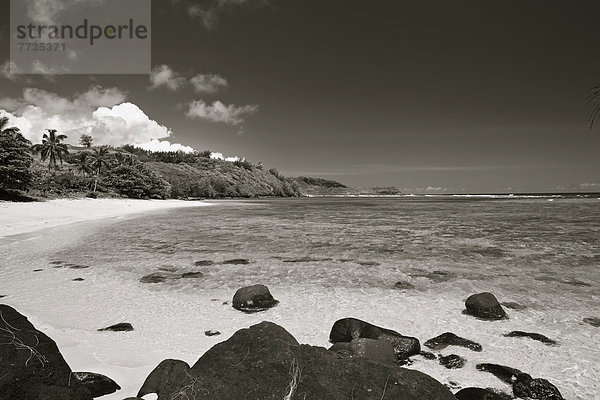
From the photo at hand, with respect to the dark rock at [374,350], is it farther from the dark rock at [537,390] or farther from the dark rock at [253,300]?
the dark rock at [253,300]

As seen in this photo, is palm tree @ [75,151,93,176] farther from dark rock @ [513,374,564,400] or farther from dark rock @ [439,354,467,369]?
dark rock @ [513,374,564,400]

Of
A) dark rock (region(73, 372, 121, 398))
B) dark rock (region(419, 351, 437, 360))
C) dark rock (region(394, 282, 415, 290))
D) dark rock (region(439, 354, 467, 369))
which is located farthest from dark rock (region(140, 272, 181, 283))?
dark rock (region(439, 354, 467, 369))

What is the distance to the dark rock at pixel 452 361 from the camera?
13.8 ft

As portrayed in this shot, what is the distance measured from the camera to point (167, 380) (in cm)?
316

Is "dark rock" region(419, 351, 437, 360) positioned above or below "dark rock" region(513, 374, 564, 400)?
below

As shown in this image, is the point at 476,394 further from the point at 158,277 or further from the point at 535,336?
the point at 158,277

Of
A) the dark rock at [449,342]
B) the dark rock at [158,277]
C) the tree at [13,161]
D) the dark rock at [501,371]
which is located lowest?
the dark rock at [158,277]

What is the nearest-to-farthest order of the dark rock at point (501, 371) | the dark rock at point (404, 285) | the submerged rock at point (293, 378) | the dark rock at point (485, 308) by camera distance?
the submerged rock at point (293, 378)
the dark rock at point (501, 371)
the dark rock at point (485, 308)
the dark rock at point (404, 285)

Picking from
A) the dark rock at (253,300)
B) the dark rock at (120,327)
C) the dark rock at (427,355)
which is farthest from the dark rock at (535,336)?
the dark rock at (120,327)

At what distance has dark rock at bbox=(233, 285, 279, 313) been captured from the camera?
254 inches

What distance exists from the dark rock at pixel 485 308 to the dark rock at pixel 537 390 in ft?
7.92

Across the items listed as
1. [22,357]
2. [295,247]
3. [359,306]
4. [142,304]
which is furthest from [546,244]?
[22,357]

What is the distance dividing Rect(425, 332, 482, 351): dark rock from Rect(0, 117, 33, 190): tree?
47.7 metres

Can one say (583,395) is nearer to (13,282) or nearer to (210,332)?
(210,332)
